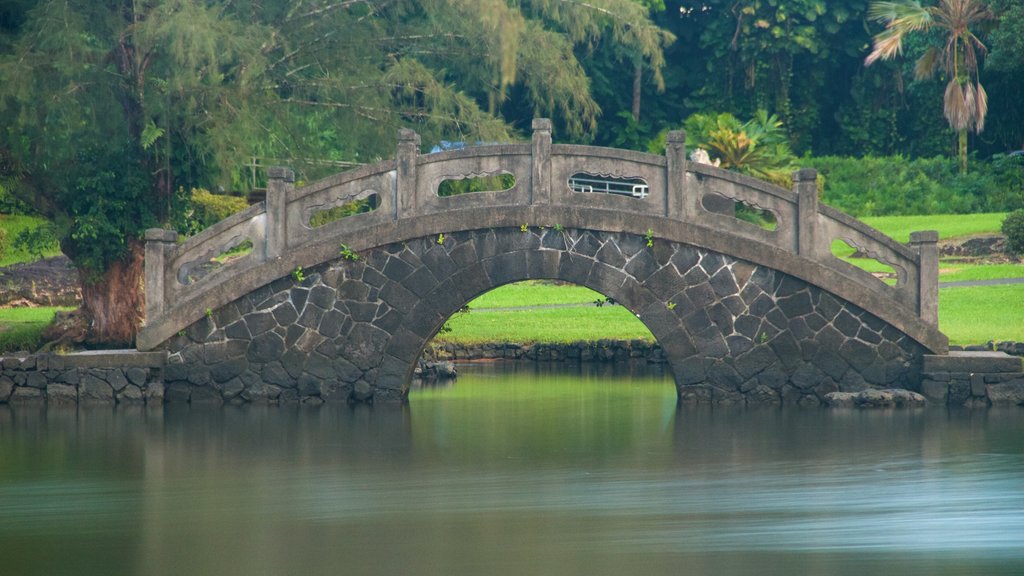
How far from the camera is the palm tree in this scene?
3600cm

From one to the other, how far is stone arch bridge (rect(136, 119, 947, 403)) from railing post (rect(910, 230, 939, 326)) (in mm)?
17

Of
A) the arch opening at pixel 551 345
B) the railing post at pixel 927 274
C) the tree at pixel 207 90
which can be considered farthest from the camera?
the arch opening at pixel 551 345

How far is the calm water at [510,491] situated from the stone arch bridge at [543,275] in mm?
792

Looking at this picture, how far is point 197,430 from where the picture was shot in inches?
679

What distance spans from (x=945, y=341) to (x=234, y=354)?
861 centimetres

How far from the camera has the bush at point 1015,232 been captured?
2736 centimetres

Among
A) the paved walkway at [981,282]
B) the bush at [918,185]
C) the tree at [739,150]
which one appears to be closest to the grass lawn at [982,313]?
the paved walkway at [981,282]

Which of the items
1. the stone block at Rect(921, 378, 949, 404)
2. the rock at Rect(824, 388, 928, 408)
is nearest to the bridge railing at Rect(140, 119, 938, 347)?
the stone block at Rect(921, 378, 949, 404)

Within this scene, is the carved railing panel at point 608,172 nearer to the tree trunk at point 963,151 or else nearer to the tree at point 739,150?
the tree at point 739,150

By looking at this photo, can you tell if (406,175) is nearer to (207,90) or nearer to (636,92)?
(207,90)

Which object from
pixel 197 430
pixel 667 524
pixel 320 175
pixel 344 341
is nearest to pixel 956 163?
pixel 320 175

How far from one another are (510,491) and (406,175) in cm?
650

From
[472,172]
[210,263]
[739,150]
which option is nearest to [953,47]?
[739,150]

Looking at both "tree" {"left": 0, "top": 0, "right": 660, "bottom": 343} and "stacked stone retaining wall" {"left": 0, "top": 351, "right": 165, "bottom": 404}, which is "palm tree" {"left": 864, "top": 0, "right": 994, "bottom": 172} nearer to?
"tree" {"left": 0, "top": 0, "right": 660, "bottom": 343}
